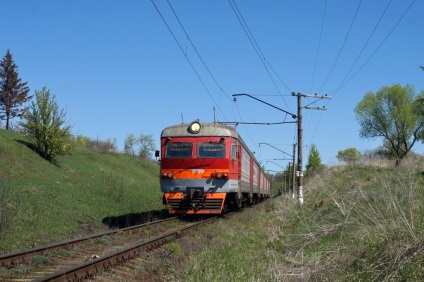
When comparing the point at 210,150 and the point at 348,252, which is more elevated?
the point at 210,150

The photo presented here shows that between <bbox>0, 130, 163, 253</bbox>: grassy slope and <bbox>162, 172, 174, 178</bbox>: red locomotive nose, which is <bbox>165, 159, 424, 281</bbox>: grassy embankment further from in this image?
<bbox>162, 172, 174, 178</bbox>: red locomotive nose

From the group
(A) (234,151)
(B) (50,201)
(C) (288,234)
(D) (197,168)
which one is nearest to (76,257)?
(C) (288,234)

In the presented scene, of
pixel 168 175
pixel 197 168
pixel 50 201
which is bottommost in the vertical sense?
pixel 50 201

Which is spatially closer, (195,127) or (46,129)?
(195,127)

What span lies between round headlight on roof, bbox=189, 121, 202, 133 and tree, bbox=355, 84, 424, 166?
49334 millimetres

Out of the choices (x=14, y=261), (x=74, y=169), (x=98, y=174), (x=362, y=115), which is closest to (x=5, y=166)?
(x=74, y=169)

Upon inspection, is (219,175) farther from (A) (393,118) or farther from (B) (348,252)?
(A) (393,118)

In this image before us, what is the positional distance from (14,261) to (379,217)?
6156 millimetres

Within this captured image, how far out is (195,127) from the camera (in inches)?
736

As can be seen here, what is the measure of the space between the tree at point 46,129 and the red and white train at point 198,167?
46.0 feet

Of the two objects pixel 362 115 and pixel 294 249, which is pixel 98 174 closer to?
pixel 294 249

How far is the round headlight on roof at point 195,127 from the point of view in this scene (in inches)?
733

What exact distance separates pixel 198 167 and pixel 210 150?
0.76m

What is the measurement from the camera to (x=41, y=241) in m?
12.1
